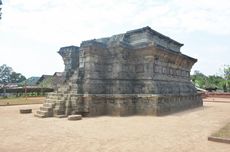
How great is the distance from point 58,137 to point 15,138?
1.22 m

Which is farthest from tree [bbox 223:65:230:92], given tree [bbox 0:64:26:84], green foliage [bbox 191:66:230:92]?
tree [bbox 0:64:26:84]

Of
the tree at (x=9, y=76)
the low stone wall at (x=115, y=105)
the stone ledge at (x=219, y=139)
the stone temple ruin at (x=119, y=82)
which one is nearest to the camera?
the stone ledge at (x=219, y=139)

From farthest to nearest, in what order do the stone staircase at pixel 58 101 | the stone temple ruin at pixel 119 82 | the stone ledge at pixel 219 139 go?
the stone temple ruin at pixel 119 82, the stone staircase at pixel 58 101, the stone ledge at pixel 219 139

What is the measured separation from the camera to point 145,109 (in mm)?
11797

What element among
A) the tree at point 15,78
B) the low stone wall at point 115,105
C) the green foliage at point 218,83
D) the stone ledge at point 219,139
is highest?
the tree at point 15,78

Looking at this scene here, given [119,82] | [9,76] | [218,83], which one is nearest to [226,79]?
[218,83]

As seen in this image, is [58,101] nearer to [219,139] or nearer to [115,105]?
[115,105]

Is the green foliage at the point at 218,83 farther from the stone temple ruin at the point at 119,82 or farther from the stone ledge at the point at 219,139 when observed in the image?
the stone ledge at the point at 219,139

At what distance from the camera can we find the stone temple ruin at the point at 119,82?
11.5 metres

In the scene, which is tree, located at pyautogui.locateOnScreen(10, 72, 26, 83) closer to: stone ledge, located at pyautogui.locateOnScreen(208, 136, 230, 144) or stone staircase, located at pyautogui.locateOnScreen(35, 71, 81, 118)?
stone staircase, located at pyautogui.locateOnScreen(35, 71, 81, 118)

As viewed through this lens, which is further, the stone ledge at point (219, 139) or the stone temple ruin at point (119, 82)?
the stone temple ruin at point (119, 82)

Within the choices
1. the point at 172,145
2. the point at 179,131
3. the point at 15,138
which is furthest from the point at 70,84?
the point at 172,145

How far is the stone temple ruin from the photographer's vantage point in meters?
11.5

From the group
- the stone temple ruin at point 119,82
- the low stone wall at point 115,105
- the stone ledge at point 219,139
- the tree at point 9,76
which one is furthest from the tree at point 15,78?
the stone ledge at point 219,139
